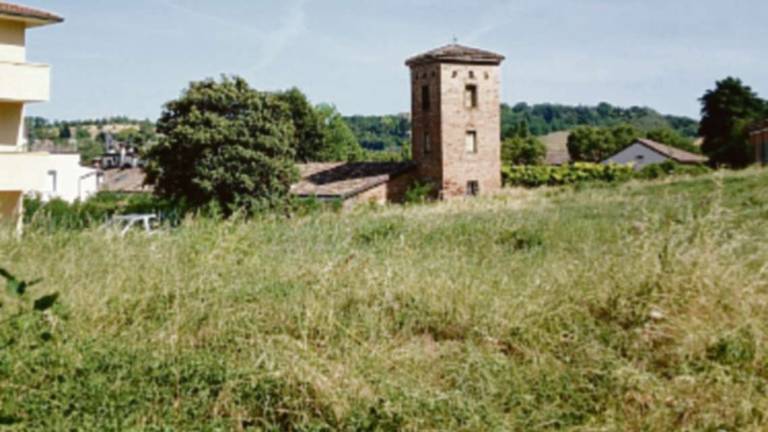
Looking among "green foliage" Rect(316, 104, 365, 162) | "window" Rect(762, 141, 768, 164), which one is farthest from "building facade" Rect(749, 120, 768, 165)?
"green foliage" Rect(316, 104, 365, 162)

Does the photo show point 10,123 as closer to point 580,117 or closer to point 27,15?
point 27,15

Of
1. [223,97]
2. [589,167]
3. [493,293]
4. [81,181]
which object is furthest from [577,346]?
[81,181]

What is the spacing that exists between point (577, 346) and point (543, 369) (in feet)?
1.58

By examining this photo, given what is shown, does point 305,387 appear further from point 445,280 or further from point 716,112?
point 716,112

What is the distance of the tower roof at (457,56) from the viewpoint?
3969 centimetres

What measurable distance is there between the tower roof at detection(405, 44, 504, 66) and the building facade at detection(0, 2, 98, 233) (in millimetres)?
21198

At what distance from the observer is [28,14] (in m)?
21.6

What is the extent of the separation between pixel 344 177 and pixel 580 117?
11225cm

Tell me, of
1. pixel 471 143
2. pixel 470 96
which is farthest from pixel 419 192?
pixel 470 96

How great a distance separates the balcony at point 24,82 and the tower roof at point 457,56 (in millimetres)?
21851

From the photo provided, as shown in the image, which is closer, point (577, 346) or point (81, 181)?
point (577, 346)

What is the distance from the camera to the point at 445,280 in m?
6.90

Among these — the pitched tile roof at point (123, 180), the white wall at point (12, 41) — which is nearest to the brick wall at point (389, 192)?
the white wall at point (12, 41)

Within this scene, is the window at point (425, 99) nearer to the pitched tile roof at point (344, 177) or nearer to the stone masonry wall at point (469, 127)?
the stone masonry wall at point (469, 127)
